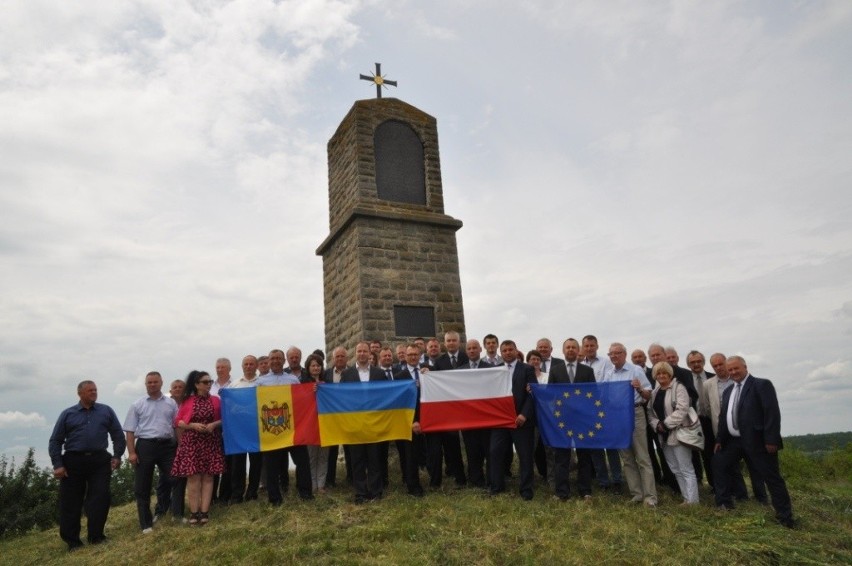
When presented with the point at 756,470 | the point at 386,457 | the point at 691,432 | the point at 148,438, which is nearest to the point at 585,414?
the point at 691,432

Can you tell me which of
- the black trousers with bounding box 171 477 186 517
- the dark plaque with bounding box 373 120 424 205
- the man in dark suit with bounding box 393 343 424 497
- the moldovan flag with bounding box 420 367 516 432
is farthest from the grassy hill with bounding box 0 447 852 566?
the dark plaque with bounding box 373 120 424 205

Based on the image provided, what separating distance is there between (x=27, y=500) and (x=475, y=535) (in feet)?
33.8

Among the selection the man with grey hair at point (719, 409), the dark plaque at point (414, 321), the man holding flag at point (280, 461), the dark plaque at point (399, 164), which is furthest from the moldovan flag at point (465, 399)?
the dark plaque at point (399, 164)

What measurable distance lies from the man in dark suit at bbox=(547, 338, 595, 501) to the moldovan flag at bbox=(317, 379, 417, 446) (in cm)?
186

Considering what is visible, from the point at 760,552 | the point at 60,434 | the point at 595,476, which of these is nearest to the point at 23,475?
the point at 60,434

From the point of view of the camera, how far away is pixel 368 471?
7.71 metres

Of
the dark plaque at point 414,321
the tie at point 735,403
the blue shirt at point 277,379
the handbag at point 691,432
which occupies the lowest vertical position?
the handbag at point 691,432

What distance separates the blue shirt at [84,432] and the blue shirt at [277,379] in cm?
175

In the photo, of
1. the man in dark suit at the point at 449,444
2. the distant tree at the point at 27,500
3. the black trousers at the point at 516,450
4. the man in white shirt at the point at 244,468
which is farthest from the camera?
the distant tree at the point at 27,500

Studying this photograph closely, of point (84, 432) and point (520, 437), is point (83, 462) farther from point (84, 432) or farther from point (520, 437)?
point (520, 437)

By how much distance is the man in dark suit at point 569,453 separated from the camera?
741 cm

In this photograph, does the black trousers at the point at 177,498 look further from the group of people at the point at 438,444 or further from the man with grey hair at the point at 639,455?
the man with grey hair at the point at 639,455

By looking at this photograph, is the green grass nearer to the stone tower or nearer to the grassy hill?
the grassy hill

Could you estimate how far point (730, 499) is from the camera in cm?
728
